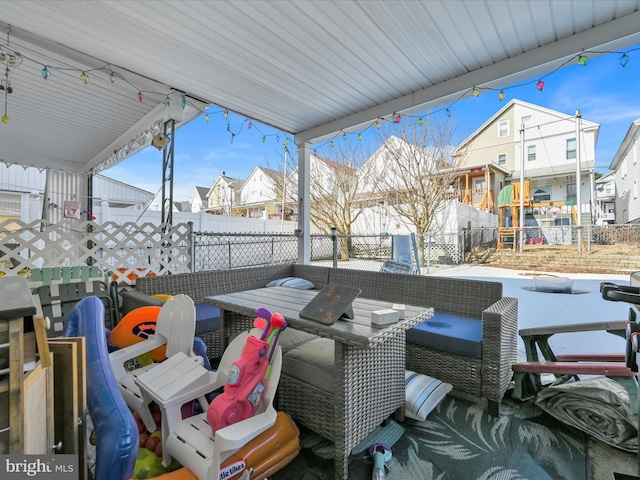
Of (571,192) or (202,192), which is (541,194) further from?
(202,192)

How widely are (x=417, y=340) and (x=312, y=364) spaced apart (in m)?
1.00

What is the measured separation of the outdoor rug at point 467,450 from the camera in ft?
4.99

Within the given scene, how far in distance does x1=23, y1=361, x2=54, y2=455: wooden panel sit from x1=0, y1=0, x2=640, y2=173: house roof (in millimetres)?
2386

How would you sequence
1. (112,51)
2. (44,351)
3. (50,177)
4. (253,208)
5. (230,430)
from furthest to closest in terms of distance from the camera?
(253,208) → (50,177) → (112,51) → (230,430) → (44,351)

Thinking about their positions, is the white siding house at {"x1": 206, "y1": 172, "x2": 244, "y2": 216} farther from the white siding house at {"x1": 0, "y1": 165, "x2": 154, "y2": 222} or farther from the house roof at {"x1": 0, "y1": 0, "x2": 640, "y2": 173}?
the house roof at {"x1": 0, "y1": 0, "x2": 640, "y2": 173}

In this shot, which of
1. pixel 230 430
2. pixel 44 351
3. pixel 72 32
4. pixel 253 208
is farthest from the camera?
pixel 253 208

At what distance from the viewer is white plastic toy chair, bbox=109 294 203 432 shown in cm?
170

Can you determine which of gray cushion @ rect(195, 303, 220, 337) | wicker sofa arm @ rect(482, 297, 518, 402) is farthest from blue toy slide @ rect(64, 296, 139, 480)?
wicker sofa arm @ rect(482, 297, 518, 402)

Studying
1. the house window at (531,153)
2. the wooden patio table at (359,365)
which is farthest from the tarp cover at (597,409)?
the house window at (531,153)

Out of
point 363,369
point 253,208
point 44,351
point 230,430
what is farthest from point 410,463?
point 253,208

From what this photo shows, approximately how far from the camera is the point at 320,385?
169 centimetres

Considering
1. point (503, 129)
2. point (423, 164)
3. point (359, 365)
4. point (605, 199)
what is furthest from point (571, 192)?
point (359, 365)

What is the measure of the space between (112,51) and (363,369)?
11.0 feet

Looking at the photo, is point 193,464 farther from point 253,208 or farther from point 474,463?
point 253,208
